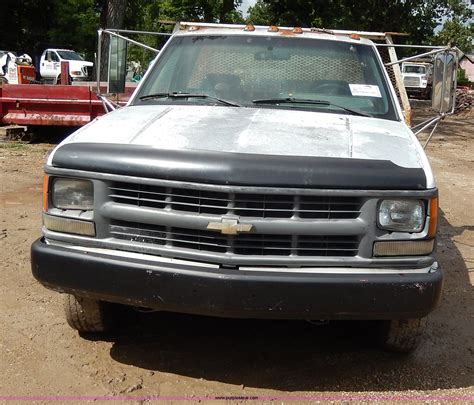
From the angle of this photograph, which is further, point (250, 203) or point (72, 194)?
point (72, 194)

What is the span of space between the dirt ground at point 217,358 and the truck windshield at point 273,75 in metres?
1.51

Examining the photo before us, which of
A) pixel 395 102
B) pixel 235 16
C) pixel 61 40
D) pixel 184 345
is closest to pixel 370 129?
pixel 395 102

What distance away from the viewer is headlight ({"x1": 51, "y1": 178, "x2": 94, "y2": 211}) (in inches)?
125

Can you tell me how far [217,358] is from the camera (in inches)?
145

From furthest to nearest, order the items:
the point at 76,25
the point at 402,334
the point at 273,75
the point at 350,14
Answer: the point at 76,25 → the point at 350,14 → the point at 273,75 → the point at 402,334

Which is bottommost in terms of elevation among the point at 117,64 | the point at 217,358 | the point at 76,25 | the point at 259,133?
the point at 217,358

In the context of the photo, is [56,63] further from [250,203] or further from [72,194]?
[250,203]

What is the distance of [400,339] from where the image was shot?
3.61 meters

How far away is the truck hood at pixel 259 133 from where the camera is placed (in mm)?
3164

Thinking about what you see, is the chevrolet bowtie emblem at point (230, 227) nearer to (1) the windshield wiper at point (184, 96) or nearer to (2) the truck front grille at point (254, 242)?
(2) the truck front grille at point (254, 242)

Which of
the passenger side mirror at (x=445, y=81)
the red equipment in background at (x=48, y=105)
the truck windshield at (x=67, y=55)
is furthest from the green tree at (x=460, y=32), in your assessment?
the passenger side mirror at (x=445, y=81)

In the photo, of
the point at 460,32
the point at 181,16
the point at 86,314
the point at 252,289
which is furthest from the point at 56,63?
the point at 460,32

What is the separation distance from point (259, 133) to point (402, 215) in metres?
0.89

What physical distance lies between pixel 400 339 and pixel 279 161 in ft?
4.63
